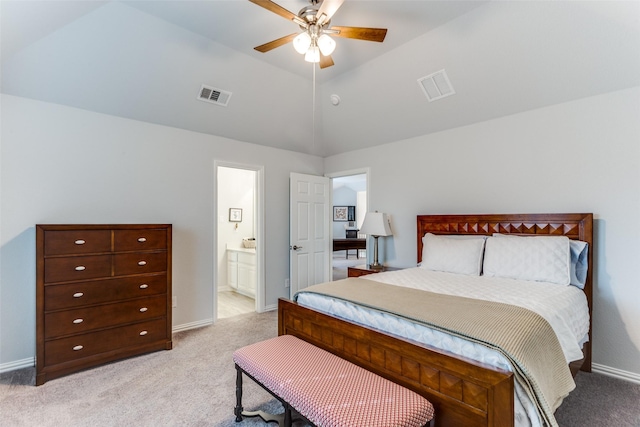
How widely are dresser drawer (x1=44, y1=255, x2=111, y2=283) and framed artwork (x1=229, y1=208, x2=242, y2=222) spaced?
9.32 ft

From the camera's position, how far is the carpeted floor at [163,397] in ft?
6.42

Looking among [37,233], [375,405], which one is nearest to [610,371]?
[375,405]

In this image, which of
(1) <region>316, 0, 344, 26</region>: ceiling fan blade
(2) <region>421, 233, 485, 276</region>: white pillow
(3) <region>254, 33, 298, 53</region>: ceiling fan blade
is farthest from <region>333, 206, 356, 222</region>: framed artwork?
(1) <region>316, 0, 344, 26</region>: ceiling fan blade

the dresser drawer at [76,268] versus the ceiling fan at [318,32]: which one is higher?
the ceiling fan at [318,32]

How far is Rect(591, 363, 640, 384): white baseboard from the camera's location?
96.3 inches

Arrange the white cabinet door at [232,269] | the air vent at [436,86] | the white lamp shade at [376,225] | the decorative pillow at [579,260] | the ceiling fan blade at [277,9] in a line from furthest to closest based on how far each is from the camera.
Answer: the white cabinet door at [232,269] < the white lamp shade at [376,225] < the air vent at [436,86] < the decorative pillow at [579,260] < the ceiling fan blade at [277,9]

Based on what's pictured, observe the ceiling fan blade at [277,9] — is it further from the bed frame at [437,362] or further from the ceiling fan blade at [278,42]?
the bed frame at [437,362]

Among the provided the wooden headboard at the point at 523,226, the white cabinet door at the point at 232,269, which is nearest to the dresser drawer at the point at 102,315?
the white cabinet door at the point at 232,269

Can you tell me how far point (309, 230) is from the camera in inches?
182

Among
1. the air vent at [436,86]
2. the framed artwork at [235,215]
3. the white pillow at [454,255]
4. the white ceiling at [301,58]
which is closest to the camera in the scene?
the white ceiling at [301,58]

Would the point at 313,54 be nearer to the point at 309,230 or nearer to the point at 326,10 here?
the point at 326,10

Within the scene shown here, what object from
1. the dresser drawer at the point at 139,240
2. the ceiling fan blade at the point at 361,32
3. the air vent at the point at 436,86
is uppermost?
the air vent at the point at 436,86

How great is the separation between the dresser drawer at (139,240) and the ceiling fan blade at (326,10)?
2.30m

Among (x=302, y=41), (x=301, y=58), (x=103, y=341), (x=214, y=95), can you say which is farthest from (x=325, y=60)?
(x=103, y=341)
